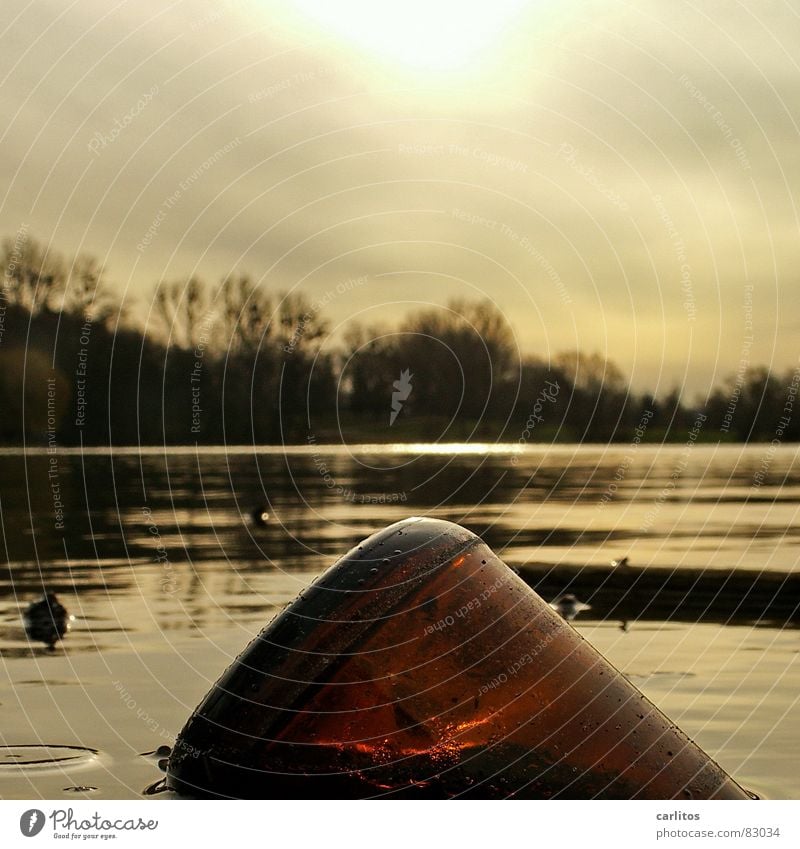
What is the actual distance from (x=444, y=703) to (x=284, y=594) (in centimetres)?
1056

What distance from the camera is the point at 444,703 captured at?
5555 millimetres

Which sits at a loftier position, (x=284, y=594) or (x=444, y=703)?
(x=284, y=594)

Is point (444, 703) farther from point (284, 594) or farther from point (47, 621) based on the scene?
point (284, 594)

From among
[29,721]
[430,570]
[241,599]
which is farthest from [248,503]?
[430,570]

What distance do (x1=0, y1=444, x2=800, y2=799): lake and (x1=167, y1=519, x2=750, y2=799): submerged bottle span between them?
6.22 ft

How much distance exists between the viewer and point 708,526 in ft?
98.2

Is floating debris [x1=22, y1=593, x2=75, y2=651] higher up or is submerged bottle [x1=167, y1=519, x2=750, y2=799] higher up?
floating debris [x1=22, y1=593, x2=75, y2=651]

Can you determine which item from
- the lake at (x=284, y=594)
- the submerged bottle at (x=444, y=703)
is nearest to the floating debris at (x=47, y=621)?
the lake at (x=284, y=594)

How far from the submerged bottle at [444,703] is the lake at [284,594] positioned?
1897 millimetres

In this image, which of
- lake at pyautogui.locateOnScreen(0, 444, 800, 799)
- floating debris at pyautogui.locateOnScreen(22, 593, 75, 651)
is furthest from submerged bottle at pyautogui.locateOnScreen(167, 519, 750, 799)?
floating debris at pyautogui.locateOnScreen(22, 593, 75, 651)

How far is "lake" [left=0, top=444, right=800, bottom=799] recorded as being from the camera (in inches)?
347

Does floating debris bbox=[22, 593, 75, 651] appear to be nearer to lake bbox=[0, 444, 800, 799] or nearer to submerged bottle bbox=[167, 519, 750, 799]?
lake bbox=[0, 444, 800, 799]

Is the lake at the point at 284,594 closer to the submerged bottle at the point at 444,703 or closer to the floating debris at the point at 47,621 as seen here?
the floating debris at the point at 47,621

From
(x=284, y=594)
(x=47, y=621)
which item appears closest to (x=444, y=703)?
(x=47, y=621)
